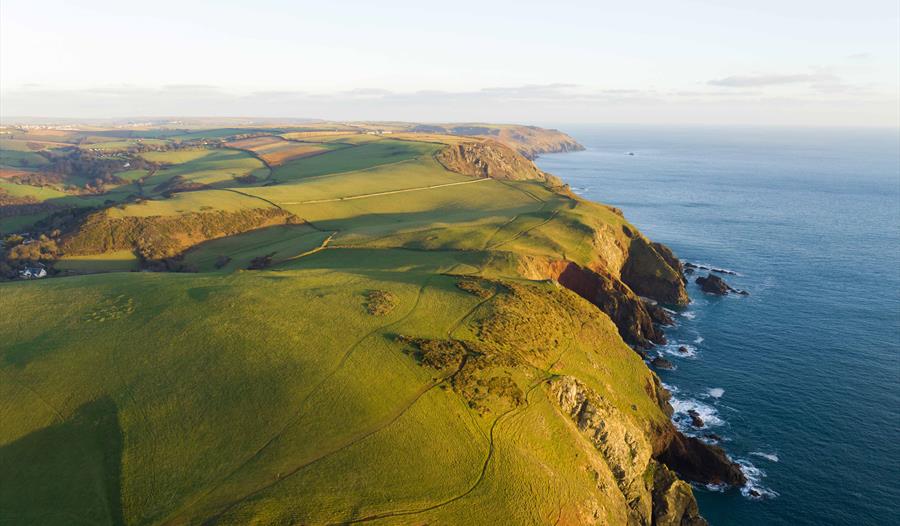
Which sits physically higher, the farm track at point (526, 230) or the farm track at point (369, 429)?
the farm track at point (526, 230)

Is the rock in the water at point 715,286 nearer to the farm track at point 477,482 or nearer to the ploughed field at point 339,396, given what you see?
the ploughed field at point 339,396

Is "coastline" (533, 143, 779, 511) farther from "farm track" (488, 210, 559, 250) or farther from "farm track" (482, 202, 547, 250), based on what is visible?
"farm track" (482, 202, 547, 250)

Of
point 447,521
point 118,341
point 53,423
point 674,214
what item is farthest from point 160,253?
point 674,214

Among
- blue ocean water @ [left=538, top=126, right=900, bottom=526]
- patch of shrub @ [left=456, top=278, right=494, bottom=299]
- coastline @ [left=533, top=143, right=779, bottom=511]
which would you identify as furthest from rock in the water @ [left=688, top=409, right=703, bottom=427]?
patch of shrub @ [left=456, top=278, right=494, bottom=299]

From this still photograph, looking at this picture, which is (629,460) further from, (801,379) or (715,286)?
(715,286)

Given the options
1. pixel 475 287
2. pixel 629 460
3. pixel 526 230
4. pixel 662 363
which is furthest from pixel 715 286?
pixel 629 460

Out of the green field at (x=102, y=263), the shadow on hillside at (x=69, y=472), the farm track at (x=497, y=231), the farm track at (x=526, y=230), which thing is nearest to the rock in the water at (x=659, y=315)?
the farm track at (x=526, y=230)
